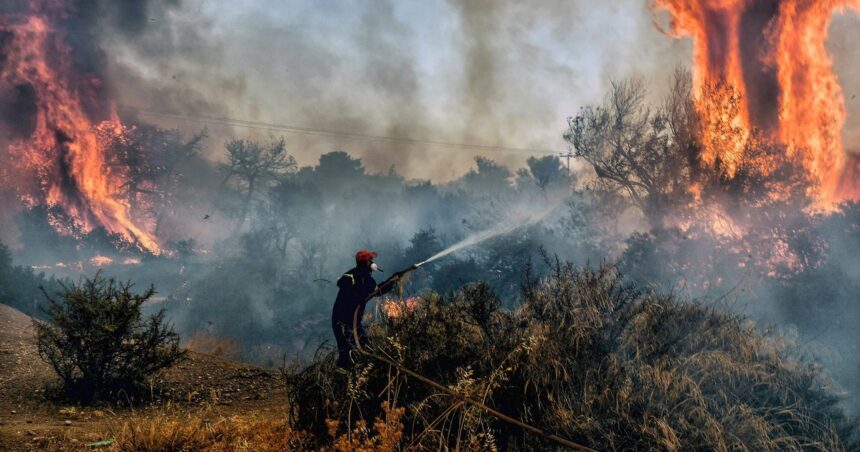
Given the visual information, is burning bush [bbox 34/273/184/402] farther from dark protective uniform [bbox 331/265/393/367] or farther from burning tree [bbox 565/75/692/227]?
burning tree [bbox 565/75/692/227]

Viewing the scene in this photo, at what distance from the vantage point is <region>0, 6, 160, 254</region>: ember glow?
36.9 metres

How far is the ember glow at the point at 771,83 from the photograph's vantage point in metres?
22.1

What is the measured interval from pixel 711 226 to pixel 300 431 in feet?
81.6

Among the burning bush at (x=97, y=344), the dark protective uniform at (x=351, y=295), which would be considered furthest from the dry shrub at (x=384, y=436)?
the burning bush at (x=97, y=344)

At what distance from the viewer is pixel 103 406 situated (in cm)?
810

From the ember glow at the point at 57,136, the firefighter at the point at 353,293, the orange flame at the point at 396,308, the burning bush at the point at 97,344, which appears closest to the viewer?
the orange flame at the point at 396,308

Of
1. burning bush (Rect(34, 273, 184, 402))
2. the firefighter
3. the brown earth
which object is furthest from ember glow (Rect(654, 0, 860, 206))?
burning bush (Rect(34, 273, 184, 402))

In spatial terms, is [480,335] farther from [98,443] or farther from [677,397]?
[98,443]

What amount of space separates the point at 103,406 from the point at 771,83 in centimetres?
2991

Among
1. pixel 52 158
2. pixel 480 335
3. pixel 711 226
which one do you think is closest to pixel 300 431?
pixel 480 335

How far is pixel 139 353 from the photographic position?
8961 mm

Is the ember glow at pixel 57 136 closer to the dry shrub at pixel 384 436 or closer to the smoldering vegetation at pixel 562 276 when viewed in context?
the smoldering vegetation at pixel 562 276

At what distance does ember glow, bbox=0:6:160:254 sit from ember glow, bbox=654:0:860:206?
153 feet

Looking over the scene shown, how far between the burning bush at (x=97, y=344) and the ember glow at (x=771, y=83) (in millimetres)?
26182
